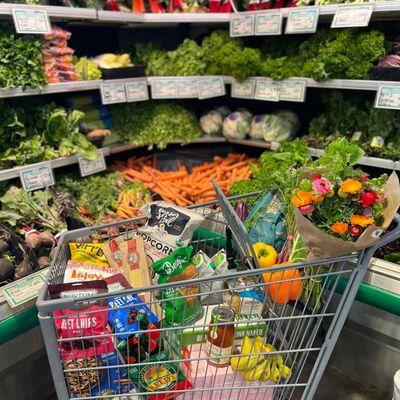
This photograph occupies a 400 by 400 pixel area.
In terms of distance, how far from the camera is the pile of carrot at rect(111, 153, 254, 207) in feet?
10.1

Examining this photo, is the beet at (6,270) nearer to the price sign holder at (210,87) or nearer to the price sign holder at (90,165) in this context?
the price sign holder at (90,165)

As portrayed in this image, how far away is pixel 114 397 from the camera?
134cm

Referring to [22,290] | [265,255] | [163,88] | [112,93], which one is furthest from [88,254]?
[163,88]

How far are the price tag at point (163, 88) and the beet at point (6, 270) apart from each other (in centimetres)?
177

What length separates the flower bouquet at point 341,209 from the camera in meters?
1.10

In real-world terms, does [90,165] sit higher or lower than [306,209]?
lower

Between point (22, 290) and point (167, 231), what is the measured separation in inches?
27.9

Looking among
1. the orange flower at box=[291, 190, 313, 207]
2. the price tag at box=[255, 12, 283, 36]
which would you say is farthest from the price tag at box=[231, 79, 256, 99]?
the orange flower at box=[291, 190, 313, 207]

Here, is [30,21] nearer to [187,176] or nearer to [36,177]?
[36,177]

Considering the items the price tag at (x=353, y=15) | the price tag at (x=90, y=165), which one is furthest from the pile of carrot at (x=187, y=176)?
the price tag at (x=353, y=15)

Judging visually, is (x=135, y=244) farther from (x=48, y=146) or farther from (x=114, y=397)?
(x=48, y=146)

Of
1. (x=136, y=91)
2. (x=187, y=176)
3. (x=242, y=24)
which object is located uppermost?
(x=242, y=24)

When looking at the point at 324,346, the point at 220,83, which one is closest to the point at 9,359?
the point at 324,346

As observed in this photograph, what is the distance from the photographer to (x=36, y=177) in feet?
8.06
